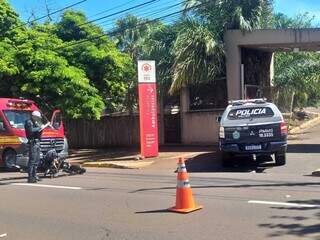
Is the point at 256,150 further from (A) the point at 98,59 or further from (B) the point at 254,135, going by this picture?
(A) the point at 98,59

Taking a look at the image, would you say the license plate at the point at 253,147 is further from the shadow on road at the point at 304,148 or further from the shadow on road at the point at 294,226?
the shadow on road at the point at 294,226

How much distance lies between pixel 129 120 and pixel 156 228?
59.6ft

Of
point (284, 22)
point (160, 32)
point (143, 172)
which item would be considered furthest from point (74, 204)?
point (284, 22)

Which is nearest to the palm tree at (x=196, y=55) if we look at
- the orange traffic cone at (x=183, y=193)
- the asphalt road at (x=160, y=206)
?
the asphalt road at (x=160, y=206)

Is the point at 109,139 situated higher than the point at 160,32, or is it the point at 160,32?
the point at 160,32

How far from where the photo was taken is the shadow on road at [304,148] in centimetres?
2002

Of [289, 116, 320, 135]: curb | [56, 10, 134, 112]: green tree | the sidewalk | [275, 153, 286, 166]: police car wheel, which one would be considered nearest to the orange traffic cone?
[275, 153, 286, 166]: police car wheel

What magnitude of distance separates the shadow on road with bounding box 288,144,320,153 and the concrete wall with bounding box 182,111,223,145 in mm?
3137

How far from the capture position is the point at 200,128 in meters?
24.0

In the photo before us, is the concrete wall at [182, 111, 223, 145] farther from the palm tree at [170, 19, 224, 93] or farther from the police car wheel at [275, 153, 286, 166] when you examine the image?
the police car wheel at [275, 153, 286, 166]

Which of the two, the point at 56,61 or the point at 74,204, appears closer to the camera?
the point at 74,204

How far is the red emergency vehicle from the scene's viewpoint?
62.3 feet

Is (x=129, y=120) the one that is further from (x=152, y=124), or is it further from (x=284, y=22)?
(x=284, y=22)

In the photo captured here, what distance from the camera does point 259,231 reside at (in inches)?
315
